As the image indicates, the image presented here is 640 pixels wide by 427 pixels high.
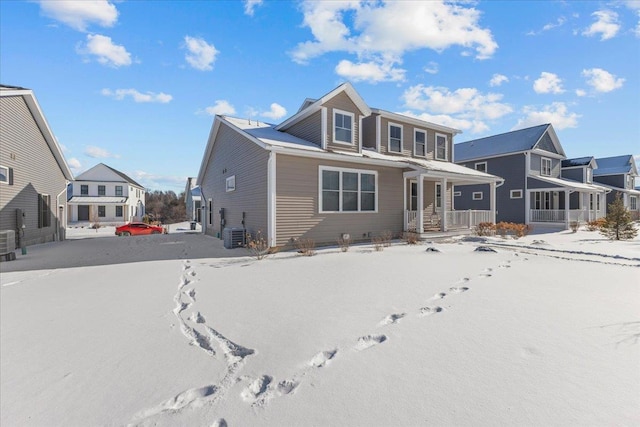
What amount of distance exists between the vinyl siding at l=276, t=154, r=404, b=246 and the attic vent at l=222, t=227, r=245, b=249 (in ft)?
7.87

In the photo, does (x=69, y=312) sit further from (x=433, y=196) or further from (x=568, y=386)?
(x=433, y=196)

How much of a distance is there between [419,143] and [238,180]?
9784 mm

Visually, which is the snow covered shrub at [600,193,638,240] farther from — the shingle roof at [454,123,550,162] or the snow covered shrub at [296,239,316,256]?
the snow covered shrub at [296,239,316,256]

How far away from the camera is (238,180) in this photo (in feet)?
45.3

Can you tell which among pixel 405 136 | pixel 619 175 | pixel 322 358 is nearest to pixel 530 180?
pixel 405 136

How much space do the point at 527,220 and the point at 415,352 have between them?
23138 millimetres

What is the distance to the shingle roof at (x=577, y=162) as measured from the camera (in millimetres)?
25984

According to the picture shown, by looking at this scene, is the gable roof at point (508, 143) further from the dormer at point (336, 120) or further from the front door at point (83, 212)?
the front door at point (83, 212)

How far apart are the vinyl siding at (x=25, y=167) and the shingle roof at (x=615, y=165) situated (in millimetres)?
45237

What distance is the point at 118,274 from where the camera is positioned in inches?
287

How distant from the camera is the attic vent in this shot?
1212 cm

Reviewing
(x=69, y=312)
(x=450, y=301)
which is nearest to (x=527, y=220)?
(x=450, y=301)

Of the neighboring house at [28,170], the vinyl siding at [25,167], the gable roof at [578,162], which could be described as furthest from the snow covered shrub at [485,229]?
the vinyl siding at [25,167]

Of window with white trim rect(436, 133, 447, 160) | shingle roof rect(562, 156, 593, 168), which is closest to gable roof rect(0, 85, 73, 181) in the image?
window with white trim rect(436, 133, 447, 160)
